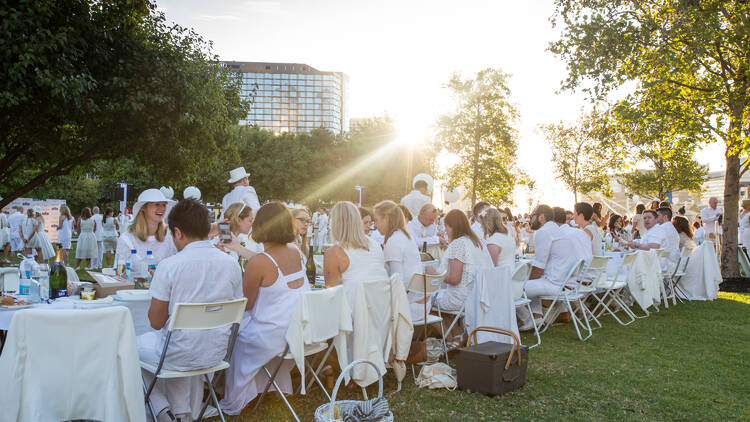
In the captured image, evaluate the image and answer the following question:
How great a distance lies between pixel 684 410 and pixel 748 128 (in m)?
9.29

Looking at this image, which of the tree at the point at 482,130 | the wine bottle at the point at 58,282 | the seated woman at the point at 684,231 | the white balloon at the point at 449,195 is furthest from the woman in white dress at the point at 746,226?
the white balloon at the point at 449,195

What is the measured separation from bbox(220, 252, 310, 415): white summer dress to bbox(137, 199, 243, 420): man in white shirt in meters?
0.32

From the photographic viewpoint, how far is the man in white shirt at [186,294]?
10.6 feet

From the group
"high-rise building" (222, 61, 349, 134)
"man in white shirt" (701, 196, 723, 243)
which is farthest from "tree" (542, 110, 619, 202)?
"high-rise building" (222, 61, 349, 134)

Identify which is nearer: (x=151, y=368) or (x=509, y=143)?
(x=151, y=368)

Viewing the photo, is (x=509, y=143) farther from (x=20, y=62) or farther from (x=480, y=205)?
(x=20, y=62)

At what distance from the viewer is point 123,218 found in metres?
19.5

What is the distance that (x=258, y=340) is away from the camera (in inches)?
148

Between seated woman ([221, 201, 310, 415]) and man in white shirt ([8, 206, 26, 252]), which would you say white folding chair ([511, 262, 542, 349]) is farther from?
man in white shirt ([8, 206, 26, 252])

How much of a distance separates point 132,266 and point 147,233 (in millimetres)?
786

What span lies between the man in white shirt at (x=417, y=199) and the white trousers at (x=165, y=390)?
6105mm

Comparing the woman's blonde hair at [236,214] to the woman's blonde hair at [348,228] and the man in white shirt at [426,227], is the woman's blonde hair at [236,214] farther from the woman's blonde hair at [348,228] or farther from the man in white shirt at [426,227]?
the woman's blonde hair at [348,228]

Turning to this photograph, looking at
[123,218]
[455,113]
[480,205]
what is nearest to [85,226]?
[123,218]

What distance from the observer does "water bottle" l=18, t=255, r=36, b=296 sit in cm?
376
